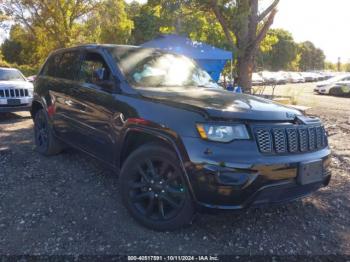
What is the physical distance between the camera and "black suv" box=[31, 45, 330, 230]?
2.89 meters

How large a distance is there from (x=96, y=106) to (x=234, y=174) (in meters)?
1.94

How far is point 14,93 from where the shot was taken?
31.3ft

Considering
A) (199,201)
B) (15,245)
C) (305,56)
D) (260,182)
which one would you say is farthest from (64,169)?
(305,56)

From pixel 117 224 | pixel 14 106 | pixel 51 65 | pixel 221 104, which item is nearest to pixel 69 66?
pixel 51 65

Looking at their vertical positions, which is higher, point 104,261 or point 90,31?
point 90,31

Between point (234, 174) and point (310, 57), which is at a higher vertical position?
point (310, 57)

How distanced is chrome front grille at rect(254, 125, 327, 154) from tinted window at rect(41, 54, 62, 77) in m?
3.70

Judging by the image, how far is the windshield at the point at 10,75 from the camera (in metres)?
10.3

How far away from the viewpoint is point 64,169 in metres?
5.05

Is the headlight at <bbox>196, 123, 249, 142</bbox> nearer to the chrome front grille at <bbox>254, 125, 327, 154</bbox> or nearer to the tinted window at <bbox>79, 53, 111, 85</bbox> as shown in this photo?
the chrome front grille at <bbox>254, 125, 327, 154</bbox>

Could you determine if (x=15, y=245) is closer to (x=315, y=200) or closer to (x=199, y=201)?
(x=199, y=201)

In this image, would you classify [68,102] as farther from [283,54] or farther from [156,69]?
[283,54]

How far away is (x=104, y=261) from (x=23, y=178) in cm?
236

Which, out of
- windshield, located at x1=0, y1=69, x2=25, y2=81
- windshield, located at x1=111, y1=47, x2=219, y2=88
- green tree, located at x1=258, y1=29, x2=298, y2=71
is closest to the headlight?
windshield, located at x1=111, y1=47, x2=219, y2=88
